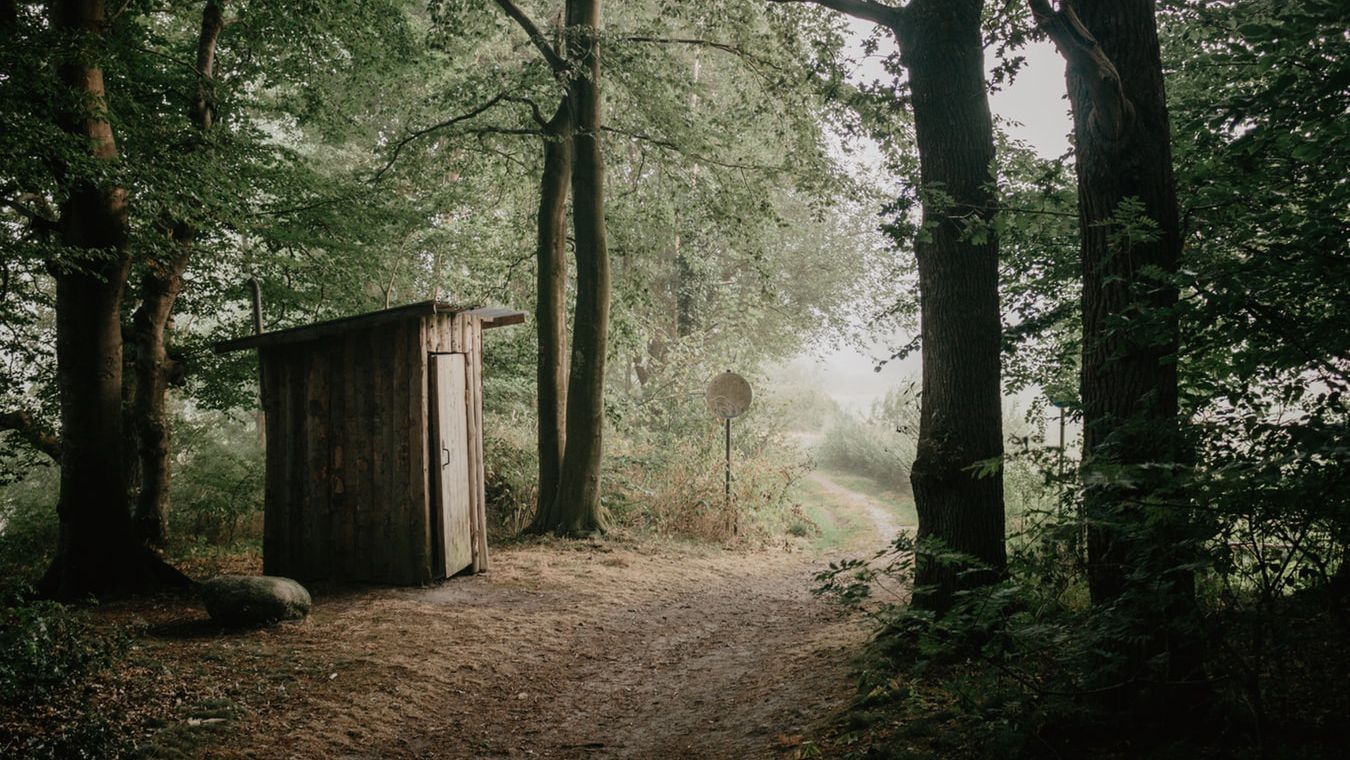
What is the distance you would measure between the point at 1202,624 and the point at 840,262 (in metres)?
23.6

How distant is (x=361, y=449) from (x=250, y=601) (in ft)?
6.99

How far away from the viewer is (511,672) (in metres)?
6.20

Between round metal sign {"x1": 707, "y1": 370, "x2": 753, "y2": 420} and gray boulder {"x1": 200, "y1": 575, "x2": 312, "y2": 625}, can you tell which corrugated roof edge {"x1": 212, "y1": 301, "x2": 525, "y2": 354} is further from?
round metal sign {"x1": 707, "y1": 370, "x2": 753, "y2": 420}

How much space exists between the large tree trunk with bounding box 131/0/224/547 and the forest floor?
3.17 metres

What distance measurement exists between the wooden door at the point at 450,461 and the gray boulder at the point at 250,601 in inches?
71.5

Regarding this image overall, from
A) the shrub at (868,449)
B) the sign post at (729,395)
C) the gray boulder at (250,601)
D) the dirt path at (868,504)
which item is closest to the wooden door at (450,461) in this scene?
the gray boulder at (250,601)

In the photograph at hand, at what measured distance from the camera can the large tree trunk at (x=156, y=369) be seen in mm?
9742

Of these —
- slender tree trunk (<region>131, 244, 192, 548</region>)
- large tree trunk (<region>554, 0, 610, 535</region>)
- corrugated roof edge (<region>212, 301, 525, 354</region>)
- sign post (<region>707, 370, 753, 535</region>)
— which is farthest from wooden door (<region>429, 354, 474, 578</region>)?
sign post (<region>707, 370, 753, 535</region>)

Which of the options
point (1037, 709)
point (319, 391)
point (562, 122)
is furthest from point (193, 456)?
point (1037, 709)

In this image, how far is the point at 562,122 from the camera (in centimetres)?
1206

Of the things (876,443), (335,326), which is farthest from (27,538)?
(876,443)

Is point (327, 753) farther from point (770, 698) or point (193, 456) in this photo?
point (193, 456)

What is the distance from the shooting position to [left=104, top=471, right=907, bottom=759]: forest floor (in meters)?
4.70

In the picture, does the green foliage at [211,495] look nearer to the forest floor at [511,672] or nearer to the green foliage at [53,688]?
the forest floor at [511,672]
